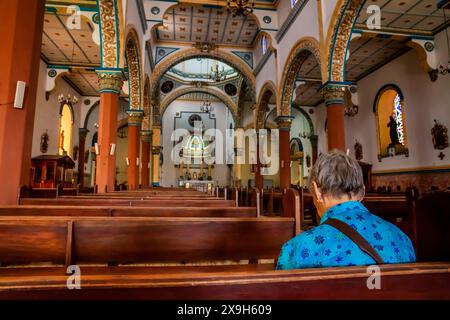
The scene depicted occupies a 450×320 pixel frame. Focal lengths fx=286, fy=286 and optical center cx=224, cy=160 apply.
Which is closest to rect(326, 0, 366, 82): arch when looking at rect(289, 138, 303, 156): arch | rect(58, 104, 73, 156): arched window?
rect(289, 138, 303, 156): arch

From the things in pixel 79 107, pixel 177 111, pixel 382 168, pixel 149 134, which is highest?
pixel 177 111

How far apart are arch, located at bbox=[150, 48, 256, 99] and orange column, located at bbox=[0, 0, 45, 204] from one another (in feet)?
40.0

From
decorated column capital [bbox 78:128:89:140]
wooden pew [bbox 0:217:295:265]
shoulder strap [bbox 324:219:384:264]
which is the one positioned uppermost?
decorated column capital [bbox 78:128:89:140]

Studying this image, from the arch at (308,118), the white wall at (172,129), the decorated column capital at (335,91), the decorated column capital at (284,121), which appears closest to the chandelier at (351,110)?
the decorated column capital at (284,121)

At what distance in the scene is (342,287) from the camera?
85 cm

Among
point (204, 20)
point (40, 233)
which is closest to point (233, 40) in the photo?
point (204, 20)

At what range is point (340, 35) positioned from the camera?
8.52 m

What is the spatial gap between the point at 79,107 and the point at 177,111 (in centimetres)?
842

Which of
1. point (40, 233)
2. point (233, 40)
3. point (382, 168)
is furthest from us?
point (233, 40)

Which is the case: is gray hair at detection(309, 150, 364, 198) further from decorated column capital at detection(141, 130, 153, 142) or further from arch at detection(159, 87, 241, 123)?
arch at detection(159, 87, 241, 123)

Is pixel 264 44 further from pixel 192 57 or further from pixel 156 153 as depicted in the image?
pixel 156 153

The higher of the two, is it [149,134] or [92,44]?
[92,44]

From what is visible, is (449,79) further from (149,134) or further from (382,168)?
(149,134)

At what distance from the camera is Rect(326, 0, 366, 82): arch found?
807 cm
